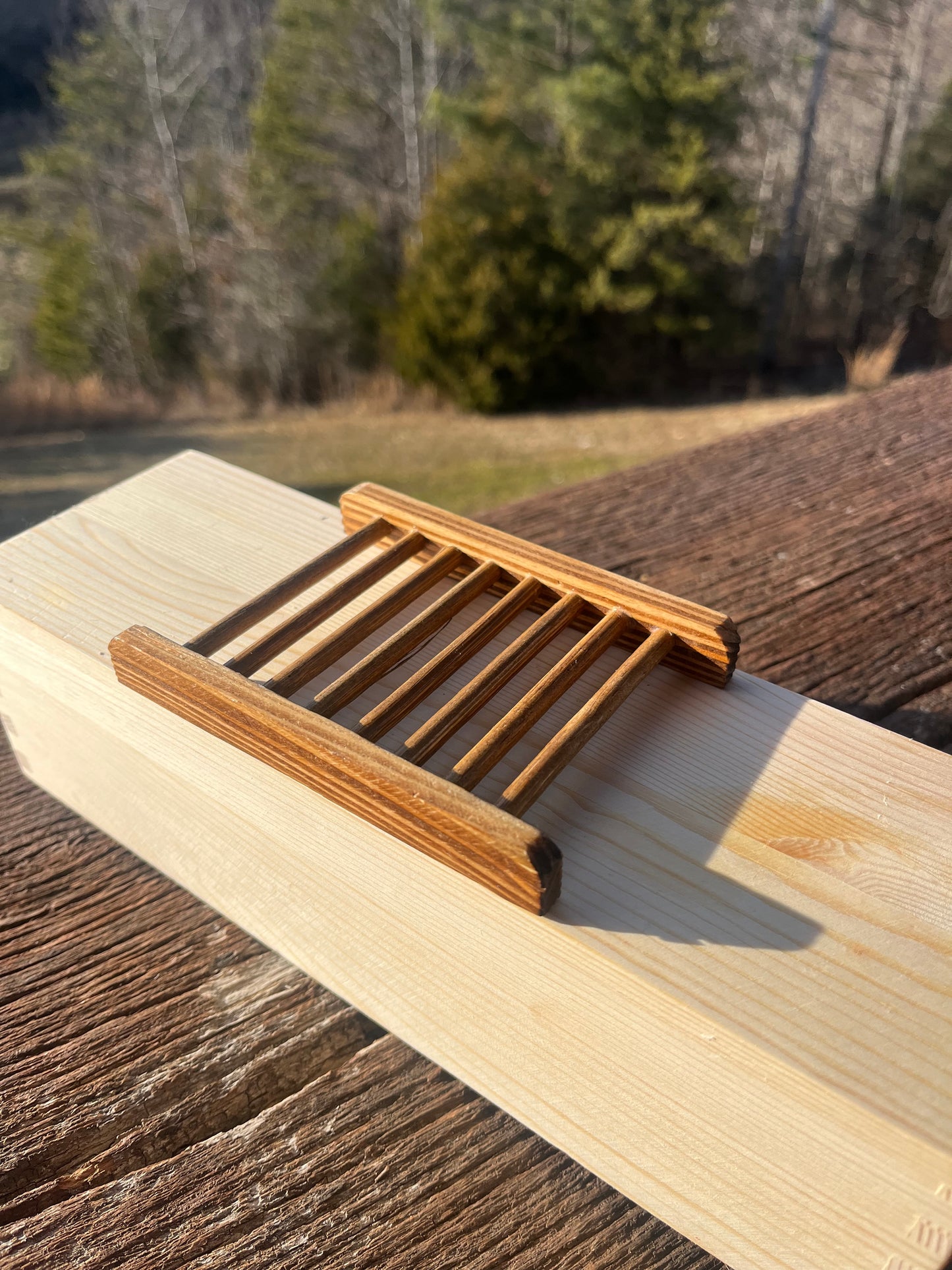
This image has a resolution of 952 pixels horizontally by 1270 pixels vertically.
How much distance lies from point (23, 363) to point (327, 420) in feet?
23.6

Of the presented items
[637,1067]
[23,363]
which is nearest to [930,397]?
[637,1067]

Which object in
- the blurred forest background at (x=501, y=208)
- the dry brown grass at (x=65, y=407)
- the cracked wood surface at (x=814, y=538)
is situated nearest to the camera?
the cracked wood surface at (x=814, y=538)

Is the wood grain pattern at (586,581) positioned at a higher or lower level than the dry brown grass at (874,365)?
higher

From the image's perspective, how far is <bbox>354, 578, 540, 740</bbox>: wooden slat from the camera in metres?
1.17

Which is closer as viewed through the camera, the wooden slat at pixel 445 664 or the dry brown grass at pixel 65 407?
the wooden slat at pixel 445 664

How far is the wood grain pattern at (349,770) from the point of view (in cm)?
96

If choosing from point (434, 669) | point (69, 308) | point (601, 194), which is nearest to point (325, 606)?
point (434, 669)

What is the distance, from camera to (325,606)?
142 cm

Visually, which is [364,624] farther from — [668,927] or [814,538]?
[814,538]

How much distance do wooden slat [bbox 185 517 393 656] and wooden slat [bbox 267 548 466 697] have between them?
95mm

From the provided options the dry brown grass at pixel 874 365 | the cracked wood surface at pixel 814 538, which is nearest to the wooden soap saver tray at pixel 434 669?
the cracked wood surface at pixel 814 538

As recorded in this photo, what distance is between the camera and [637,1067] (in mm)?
1011

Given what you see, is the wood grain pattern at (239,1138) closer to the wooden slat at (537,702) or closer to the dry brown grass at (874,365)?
the wooden slat at (537,702)

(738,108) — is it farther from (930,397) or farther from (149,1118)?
(149,1118)
